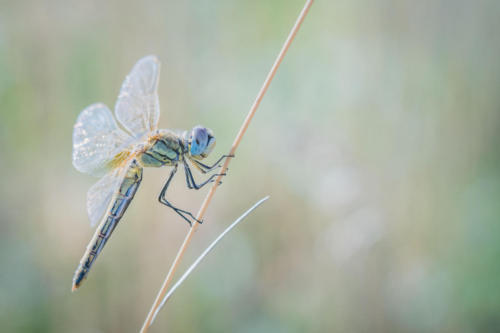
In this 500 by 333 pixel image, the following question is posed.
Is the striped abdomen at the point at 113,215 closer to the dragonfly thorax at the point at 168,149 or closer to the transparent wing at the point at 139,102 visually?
the dragonfly thorax at the point at 168,149

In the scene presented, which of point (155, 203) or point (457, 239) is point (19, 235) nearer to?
point (155, 203)

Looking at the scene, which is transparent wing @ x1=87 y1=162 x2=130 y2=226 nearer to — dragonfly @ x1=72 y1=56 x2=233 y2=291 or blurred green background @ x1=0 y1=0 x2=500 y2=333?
dragonfly @ x1=72 y1=56 x2=233 y2=291

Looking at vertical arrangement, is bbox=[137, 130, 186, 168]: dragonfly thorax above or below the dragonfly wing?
above

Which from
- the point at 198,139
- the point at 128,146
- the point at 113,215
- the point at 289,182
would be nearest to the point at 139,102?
the point at 128,146

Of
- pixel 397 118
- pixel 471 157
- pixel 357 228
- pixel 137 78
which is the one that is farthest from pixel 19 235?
pixel 471 157

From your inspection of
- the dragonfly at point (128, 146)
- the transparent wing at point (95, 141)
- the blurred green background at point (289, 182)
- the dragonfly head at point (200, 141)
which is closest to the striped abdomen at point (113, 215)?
the dragonfly at point (128, 146)

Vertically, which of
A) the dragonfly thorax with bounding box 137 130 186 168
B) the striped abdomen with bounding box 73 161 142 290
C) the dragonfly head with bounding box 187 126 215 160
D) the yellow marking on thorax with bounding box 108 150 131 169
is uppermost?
the dragonfly head with bounding box 187 126 215 160

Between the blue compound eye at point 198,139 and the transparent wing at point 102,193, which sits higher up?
the blue compound eye at point 198,139

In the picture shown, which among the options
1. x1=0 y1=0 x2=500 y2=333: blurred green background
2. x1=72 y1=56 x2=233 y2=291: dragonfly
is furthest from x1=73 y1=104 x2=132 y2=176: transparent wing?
x1=0 y1=0 x2=500 y2=333: blurred green background
